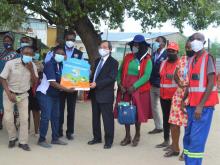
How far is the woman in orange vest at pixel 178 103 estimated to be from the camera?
6.42 m

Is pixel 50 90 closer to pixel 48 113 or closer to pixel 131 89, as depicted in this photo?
pixel 48 113

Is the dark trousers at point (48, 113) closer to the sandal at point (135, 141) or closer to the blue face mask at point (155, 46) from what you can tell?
the sandal at point (135, 141)

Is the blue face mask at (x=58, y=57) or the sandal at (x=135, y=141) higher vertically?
the blue face mask at (x=58, y=57)

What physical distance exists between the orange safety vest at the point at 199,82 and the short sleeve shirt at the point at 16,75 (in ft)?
9.73

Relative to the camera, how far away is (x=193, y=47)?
5734 millimetres

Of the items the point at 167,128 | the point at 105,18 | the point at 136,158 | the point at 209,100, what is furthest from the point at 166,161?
the point at 105,18

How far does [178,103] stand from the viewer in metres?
6.85

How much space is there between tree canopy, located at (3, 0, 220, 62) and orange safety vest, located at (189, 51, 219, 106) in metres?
4.04

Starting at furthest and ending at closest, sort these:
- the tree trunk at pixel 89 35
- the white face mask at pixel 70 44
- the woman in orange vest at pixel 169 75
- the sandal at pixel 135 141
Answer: the tree trunk at pixel 89 35
the white face mask at pixel 70 44
the sandal at pixel 135 141
the woman in orange vest at pixel 169 75

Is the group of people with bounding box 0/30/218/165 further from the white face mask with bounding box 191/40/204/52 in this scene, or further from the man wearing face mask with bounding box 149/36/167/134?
the white face mask with bounding box 191/40/204/52

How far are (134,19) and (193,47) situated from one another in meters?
5.89

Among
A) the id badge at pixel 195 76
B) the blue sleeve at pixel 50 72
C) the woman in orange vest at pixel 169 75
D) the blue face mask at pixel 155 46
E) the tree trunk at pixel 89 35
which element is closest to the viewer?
the id badge at pixel 195 76

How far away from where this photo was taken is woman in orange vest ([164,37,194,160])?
6.42m

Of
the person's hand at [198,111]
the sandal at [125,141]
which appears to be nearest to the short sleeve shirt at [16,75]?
the sandal at [125,141]
